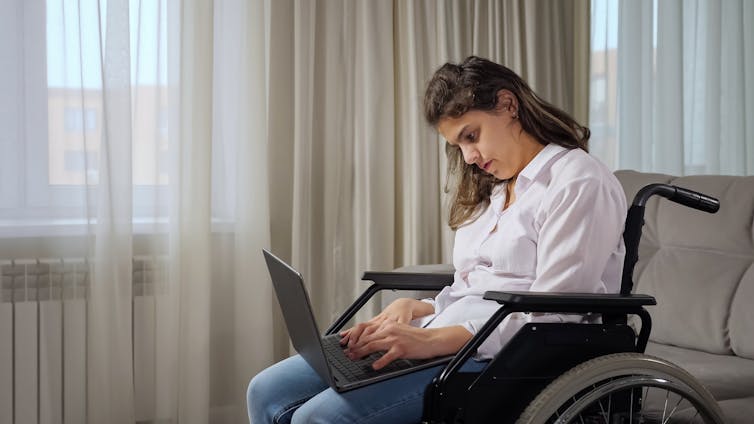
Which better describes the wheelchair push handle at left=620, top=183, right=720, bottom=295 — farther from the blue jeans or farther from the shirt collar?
the blue jeans

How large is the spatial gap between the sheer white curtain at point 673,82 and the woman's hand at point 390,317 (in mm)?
1761

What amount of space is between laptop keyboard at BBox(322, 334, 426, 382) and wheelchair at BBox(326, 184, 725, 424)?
0.13m

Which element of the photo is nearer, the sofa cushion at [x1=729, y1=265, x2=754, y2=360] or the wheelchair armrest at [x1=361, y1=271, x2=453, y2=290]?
the wheelchair armrest at [x1=361, y1=271, x2=453, y2=290]

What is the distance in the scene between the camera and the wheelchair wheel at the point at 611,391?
120 cm

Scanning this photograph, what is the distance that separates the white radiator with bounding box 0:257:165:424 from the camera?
2209 mm

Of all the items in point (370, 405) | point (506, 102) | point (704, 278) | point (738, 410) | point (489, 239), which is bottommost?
point (738, 410)

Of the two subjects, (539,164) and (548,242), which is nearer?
(548,242)

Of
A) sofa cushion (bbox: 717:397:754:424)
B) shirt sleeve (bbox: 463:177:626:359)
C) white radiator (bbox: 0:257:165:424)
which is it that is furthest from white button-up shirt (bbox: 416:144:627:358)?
white radiator (bbox: 0:257:165:424)

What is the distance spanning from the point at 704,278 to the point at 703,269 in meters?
0.03

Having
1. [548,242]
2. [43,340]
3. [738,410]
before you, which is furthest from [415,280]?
[43,340]

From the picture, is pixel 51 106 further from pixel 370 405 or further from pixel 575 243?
pixel 575 243

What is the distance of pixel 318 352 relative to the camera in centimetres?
129

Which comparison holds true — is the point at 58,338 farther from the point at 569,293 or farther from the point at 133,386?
the point at 569,293

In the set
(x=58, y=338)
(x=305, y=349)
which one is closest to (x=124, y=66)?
(x=58, y=338)
